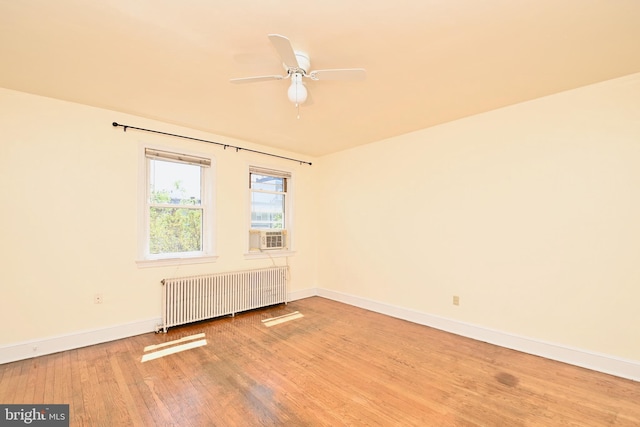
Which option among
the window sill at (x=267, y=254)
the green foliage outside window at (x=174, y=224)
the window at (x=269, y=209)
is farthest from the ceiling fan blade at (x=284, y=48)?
the window sill at (x=267, y=254)

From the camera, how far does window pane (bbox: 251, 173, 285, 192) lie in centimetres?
464

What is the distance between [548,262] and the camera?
9.48 feet

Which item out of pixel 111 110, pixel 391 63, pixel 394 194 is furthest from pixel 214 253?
pixel 391 63

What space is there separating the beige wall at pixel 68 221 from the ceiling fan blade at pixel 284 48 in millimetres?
2536

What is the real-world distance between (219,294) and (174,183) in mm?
1656

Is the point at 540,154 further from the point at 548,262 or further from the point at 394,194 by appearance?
the point at 394,194

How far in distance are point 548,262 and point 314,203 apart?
3.61 meters

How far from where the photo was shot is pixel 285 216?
5.09 metres

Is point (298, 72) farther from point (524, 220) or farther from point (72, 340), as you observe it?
point (72, 340)

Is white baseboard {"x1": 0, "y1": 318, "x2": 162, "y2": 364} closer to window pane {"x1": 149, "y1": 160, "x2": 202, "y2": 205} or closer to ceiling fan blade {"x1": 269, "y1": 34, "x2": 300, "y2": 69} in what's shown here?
window pane {"x1": 149, "y1": 160, "x2": 202, "y2": 205}

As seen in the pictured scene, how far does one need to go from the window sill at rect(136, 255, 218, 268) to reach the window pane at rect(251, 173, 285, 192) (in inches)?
52.0

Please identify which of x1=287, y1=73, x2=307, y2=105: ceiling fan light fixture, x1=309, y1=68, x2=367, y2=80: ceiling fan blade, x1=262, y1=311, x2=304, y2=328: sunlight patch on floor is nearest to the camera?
x1=309, y1=68, x2=367, y2=80: ceiling fan blade

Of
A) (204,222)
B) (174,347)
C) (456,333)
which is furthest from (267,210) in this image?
(456,333)

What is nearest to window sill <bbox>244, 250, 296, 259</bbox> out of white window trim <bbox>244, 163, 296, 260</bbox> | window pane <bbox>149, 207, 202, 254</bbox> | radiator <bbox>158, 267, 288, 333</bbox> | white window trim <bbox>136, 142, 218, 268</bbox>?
white window trim <bbox>244, 163, 296, 260</bbox>
